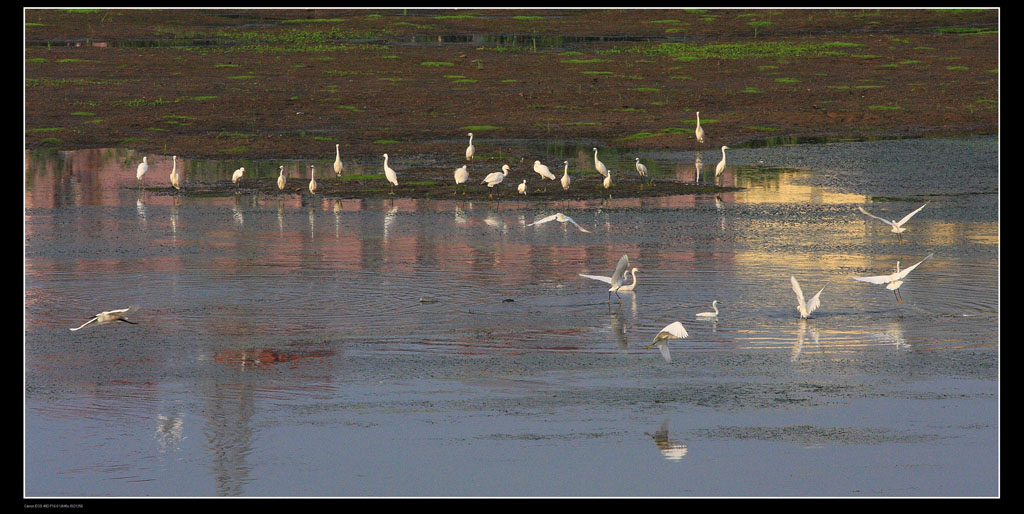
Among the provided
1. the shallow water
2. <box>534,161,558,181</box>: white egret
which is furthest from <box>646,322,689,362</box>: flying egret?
<box>534,161,558,181</box>: white egret

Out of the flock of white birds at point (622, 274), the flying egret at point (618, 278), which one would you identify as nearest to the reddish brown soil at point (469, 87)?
the flock of white birds at point (622, 274)

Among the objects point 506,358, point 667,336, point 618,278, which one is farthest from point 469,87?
point 667,336

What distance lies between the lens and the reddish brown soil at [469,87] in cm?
3244

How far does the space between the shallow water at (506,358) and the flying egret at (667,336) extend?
0.22m

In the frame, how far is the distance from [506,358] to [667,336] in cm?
155

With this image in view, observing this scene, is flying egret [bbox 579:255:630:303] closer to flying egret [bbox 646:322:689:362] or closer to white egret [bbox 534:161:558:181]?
flying egret [bbox 646:322:689:362]

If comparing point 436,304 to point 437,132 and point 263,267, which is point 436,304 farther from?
point 437,132

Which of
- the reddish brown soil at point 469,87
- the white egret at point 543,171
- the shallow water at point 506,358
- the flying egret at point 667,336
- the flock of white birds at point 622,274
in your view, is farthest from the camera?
the reddish brown soil at point 469,87

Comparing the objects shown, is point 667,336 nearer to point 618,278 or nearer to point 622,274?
point 618,278

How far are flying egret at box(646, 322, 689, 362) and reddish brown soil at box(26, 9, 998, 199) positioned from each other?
15.3 metres

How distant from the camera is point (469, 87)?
138 feet

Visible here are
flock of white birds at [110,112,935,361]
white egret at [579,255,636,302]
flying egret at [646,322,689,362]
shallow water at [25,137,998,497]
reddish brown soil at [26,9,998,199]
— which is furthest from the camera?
reddish brown soil at [26,9,998,199]

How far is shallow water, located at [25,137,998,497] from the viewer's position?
28.7ft

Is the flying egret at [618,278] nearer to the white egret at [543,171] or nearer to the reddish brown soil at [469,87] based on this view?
the white egret at [543,171]
